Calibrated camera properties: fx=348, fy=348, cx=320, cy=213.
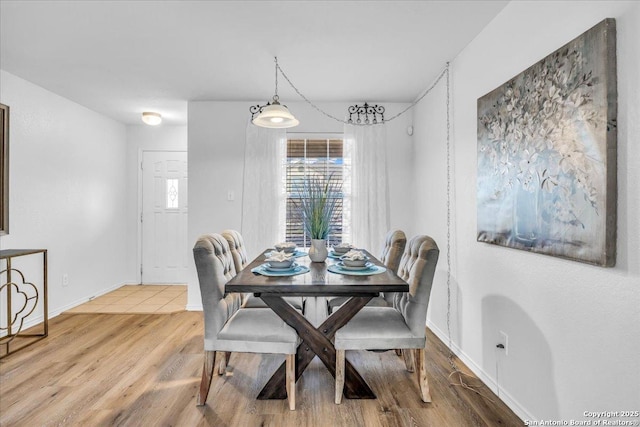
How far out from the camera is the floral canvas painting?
1373 millimetres

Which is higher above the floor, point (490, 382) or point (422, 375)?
point (422, 375)

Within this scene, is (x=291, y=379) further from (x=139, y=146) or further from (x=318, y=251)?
(x=139, y=146)

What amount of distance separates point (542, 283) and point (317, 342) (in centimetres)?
127

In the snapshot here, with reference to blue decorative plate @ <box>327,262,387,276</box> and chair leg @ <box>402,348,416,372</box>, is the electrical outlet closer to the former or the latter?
chair leg @ <box>402,348,416,372</box>

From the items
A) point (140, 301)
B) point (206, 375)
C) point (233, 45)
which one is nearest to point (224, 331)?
point (206, 375)

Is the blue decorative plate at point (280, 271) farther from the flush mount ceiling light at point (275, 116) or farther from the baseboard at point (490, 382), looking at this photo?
the baseboard at point (490, 382)

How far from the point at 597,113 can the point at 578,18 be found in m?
0.50

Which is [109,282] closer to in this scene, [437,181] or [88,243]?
[88,243]

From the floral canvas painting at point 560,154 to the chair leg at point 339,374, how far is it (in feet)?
3.90

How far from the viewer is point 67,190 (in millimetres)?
4020

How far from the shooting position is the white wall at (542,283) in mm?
1314

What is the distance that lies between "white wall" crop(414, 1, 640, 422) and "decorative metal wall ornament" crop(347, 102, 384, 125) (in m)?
0.97

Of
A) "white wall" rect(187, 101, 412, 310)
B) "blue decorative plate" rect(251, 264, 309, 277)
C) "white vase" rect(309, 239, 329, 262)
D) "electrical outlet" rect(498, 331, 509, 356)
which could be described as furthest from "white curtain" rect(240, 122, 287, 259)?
"electrical outlet" rect(498, 331, 509, 356)

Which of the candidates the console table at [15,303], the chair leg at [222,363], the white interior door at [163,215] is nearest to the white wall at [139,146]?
the white interior door at [163,215]
